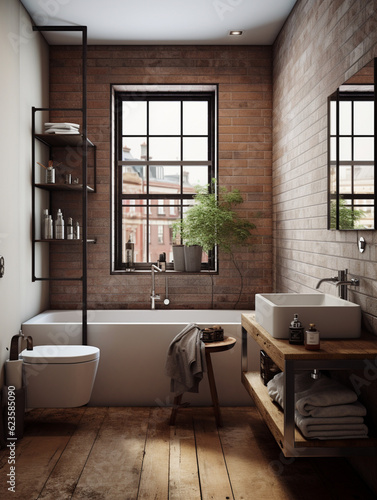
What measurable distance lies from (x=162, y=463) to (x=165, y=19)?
11.0 ft

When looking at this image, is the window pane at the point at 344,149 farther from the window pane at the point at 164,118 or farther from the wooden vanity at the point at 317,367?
the window pane at the point at 164,118

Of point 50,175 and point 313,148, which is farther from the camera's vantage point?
point 50,175

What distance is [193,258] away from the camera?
4629mm

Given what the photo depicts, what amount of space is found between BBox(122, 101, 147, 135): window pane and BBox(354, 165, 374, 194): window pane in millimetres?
2760

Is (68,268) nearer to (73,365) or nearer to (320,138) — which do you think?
(73,365)

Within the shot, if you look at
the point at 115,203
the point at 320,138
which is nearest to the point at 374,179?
the point at 320,138

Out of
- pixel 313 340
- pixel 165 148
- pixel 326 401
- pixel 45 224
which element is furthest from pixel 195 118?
pixel 326 401

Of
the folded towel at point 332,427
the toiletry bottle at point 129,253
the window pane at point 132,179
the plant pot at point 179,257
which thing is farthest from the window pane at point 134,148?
the folded towel at point 332,427

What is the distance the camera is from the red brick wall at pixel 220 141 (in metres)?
4.68

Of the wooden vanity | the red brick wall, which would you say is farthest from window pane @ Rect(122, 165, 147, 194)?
the wooden vanity

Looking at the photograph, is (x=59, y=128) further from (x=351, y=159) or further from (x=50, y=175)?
(x=351, y=159)

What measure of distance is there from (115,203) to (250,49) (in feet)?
6.31

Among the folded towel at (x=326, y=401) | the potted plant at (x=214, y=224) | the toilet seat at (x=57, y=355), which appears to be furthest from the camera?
the potted plant at (x=214, y=224)

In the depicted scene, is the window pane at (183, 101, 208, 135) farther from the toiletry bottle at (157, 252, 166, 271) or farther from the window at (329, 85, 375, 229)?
the window at (329, 85, 375, 229)
